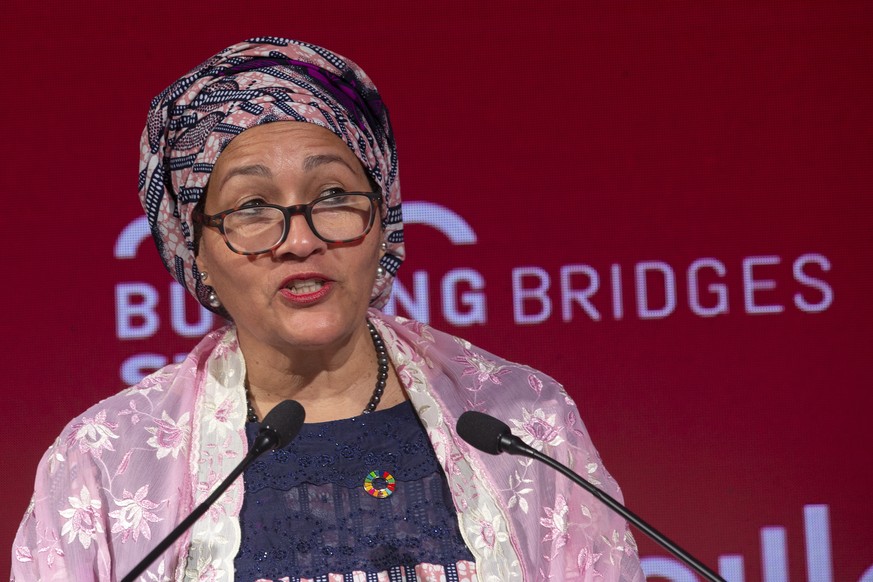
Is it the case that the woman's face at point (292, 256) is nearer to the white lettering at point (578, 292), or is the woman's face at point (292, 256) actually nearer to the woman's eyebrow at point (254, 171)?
the woman's eyebrow at point (254, 171)

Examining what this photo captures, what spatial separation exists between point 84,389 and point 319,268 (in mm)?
1226

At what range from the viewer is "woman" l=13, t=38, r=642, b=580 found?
1.58 metres

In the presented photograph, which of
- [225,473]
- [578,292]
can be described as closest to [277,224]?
[225,473]

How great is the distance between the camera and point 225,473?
162 cm

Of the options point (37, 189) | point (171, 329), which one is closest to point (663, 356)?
point (171, 329)

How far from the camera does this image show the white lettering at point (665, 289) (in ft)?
8.83

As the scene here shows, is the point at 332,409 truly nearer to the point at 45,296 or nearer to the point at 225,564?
the point at 225,564

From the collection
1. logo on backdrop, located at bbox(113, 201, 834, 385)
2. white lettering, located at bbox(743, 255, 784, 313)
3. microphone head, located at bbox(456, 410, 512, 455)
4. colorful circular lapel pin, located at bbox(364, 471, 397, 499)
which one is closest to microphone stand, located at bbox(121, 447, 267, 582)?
microphone head, located at bbox(456, 410, 512, 455)

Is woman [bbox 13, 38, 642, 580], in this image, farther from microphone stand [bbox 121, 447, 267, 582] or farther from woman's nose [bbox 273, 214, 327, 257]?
microphone stand [bbox 121, 447, 267, 582]

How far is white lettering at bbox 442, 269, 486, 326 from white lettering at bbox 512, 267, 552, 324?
0.25 ft

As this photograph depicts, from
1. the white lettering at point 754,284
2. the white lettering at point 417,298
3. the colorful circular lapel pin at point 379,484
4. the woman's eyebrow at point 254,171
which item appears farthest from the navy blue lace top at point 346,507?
the white lettering at point 754,284

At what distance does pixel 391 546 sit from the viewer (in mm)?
1588

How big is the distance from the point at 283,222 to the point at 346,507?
41 centimetres

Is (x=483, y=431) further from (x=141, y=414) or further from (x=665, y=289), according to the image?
(x=665, y=289)
